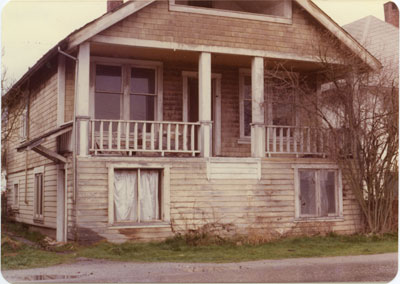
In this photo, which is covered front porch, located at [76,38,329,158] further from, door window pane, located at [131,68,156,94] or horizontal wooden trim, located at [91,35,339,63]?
horizontal wooden trim, located at [91,35,339,63]

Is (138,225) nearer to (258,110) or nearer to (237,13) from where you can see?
(258,110)

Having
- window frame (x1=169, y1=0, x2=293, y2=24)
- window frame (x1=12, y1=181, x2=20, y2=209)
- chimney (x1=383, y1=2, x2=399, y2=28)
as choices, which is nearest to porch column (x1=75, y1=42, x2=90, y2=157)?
window frame (x1=169, y1=0, x2=293, y2=24)

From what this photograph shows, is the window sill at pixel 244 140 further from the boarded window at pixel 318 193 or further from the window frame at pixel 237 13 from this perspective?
the window frame at pixel 237 13

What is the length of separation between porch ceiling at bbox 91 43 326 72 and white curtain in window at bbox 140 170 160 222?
11.1ft

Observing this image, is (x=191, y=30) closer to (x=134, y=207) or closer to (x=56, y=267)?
(x=134, y=207)

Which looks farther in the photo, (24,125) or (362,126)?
(24,125)

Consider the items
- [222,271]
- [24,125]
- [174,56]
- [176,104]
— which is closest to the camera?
[222,271]

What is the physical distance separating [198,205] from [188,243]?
1.19 meters

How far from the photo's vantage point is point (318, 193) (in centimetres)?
1734

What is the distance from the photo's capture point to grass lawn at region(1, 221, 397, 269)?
12.9 meters

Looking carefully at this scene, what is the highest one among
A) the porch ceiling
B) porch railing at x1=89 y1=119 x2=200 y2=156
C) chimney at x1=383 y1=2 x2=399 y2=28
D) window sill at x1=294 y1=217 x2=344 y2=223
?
chimney at x1=383 y1=2 x2=399 y2=28

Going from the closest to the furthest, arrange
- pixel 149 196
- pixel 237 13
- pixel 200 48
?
pixel 149 196 < pixel 200 48 < pixel 237 13

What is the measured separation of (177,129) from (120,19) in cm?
324

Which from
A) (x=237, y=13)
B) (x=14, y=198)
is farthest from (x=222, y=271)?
(x=14, y=198)
